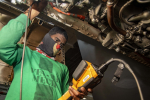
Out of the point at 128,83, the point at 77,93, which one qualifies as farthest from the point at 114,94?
the point at 77,93

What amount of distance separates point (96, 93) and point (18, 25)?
219 cm

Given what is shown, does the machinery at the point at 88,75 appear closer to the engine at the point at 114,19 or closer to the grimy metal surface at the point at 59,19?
the engine at the point at 114,19

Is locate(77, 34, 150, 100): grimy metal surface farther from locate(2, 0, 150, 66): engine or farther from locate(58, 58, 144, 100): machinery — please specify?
locate(58, 58, 144, 100): machinery

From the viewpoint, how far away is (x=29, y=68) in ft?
3.82

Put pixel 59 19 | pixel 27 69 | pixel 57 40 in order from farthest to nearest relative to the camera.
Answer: pixel 59 19 < pixel 57 40 < pixel 27 69

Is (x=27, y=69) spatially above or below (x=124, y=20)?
below

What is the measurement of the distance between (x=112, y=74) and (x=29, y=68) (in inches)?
66.6

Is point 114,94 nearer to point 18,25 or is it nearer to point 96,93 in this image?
point 96,93

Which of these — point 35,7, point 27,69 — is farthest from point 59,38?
point 27,69

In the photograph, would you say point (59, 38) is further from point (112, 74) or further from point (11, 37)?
point (112, 74)

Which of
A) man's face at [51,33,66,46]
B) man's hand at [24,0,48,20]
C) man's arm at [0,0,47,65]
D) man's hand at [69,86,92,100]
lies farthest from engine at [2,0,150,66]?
man's hand at [69,86,92,100]

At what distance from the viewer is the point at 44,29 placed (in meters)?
2.00

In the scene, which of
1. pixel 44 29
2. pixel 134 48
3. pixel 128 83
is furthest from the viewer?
pixel 44 29

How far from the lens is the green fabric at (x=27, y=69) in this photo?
1.01 meters
